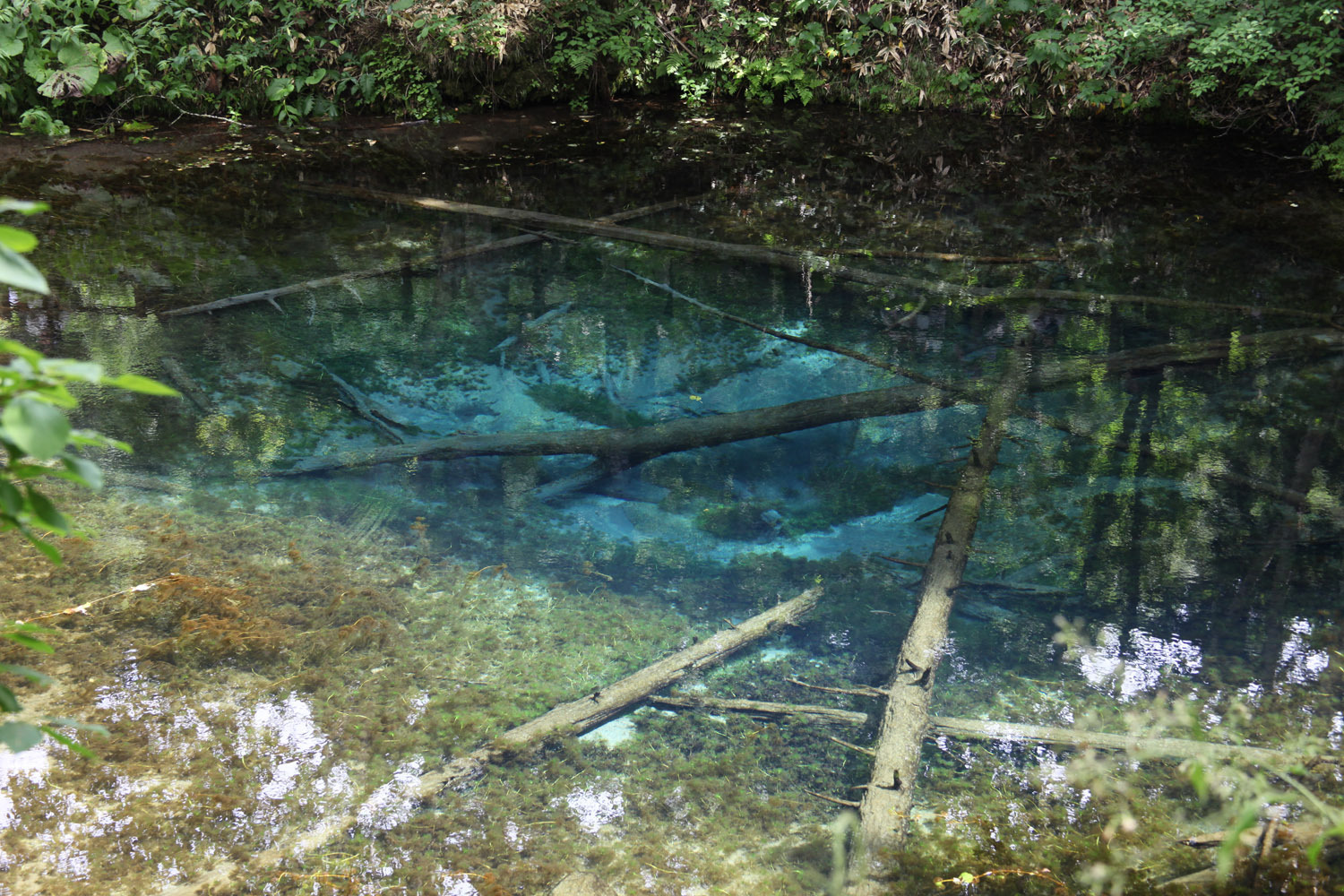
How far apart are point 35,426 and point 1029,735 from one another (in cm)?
277

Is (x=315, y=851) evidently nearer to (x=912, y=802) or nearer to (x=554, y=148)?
(x=912, y=802)

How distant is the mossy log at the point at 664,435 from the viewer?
13.8 feet

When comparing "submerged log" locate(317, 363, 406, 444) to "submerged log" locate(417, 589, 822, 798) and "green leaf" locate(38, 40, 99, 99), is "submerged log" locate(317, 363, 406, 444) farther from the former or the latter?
"green leaf" locate(38, 40, 99, 99)

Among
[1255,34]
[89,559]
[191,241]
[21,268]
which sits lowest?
[89,559]

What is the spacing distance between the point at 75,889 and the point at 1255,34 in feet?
33.4

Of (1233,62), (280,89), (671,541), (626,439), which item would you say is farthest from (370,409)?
(1233,62)

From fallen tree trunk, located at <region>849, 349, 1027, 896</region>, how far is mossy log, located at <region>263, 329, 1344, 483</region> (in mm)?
488

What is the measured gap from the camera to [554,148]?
916 centimetres

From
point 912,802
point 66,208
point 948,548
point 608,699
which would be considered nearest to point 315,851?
point 608,699

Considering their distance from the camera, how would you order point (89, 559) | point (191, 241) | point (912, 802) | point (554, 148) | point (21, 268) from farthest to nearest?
1. point (554, 148)
2. point (191, 241)
3. point (89, 559)
4. point (912, 802)
5. point (21, 268)

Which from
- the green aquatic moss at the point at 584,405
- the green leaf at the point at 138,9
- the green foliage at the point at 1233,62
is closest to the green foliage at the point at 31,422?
the green aquatic moss at the point at 584,405

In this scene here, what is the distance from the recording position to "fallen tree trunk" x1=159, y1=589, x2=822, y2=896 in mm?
2340

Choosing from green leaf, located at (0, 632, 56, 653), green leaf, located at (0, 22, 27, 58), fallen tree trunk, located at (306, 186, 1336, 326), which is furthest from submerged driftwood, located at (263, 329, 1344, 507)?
green leaf, located at (0, 22, 27, 58)

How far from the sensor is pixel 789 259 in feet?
21.0
